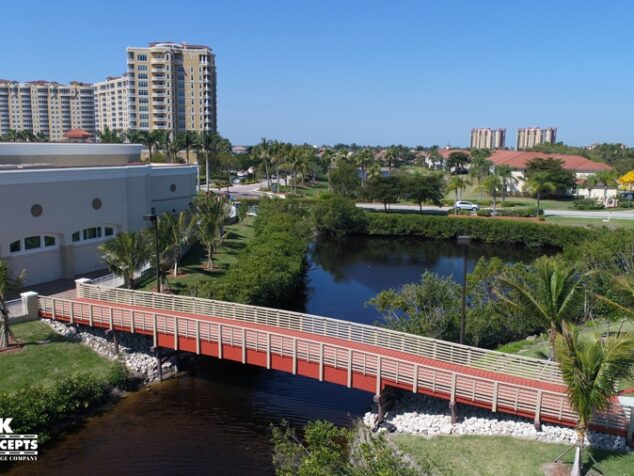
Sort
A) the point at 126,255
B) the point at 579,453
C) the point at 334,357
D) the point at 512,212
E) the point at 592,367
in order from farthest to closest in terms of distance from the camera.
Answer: the point at 512,212, the point at 126,255, the point at 334,357, the point at 579,453, the point at 592,367

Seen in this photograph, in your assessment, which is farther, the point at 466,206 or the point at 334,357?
the point at 466,206

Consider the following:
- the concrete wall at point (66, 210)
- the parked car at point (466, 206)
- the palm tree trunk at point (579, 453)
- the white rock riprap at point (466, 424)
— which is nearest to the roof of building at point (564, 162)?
the parked car at point (466, 206)

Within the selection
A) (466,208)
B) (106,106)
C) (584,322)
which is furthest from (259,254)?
(106,106)

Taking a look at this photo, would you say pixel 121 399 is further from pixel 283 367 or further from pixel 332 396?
pixel 332 396

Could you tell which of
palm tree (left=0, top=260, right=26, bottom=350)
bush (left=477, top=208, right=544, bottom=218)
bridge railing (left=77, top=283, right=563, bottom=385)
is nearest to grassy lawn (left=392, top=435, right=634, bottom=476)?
bridge railing (left=77, top=283, right=563, bottom=385)

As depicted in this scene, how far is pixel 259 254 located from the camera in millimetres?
40062

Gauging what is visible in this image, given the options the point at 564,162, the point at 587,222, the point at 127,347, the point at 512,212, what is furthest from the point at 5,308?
the point at 564,162

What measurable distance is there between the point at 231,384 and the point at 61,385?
778cm

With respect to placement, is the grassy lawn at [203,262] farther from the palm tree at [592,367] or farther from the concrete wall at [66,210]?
the palm tree at [592,367]

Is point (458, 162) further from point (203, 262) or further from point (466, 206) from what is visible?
point (203, 262)

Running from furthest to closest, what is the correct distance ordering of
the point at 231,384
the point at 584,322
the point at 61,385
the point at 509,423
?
the point at 584,322, the point at 231,384, the point at 61,385, the point at 509,423

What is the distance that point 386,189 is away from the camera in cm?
8400
